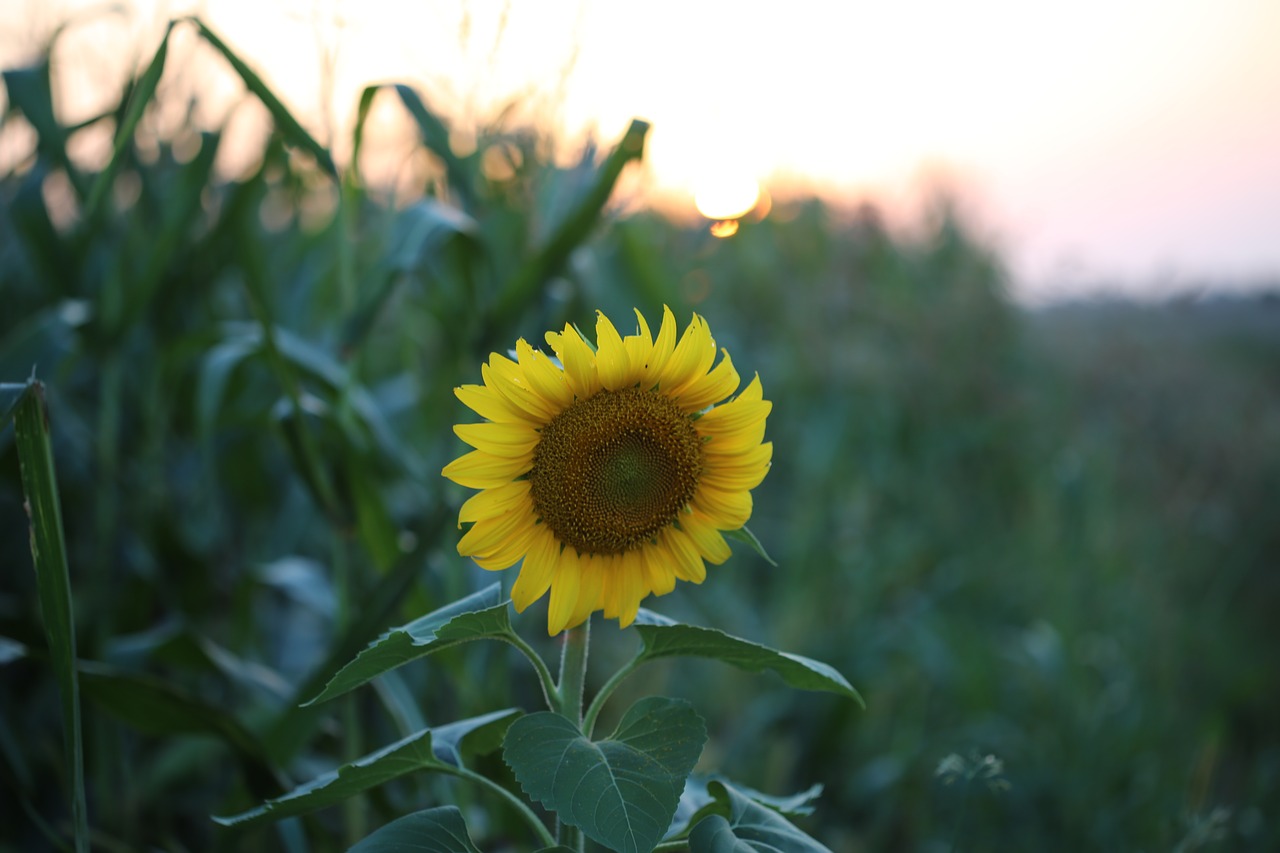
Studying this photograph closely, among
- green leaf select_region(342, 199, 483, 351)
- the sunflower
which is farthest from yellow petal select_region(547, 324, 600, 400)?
green leaf select_region(342, 199, 483, 351)

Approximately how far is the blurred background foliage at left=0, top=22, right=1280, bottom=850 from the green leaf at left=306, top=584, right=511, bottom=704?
1.51ft

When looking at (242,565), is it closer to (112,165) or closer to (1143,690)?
(112,165)

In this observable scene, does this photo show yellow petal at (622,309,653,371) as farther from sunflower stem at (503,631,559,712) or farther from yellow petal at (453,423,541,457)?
sunflower stem at (503,631,559,712)

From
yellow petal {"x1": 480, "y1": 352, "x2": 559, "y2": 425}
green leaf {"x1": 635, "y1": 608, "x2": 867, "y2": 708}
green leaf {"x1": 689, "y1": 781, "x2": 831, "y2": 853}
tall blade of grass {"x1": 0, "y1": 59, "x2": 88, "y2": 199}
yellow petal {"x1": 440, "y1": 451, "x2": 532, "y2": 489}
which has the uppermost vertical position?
tall blade of grass {"x1": 0, "y1": 59, "x2": 88, "y2": 199}

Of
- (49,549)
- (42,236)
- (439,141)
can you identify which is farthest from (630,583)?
(42,236)

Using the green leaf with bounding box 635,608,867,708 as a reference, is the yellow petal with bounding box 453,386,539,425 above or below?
above

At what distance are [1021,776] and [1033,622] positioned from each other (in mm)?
907

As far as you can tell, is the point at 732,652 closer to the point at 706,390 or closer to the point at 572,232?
the point at 706,390

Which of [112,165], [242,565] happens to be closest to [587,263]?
[112,165]

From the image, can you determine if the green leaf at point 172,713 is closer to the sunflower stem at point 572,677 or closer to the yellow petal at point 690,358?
the sunflower stem at point 572,677

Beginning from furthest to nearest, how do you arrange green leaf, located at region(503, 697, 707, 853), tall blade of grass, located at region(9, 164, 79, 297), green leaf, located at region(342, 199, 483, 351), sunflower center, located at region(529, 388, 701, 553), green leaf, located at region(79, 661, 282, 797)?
1. tall blade of grass, located at region(9, 164, 79, 297)
2. green leaf, located at region(342, 199, 483, 351)
3. green leaf, located at region(79, 661, 282, 797)
4. sunflower center, located at region(529, 388, 701, 553)
5. green leaf, located at region(503, 697, 707, 853)

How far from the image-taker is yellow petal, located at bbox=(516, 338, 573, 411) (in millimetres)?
668

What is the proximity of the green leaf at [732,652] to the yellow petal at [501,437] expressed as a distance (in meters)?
0.16

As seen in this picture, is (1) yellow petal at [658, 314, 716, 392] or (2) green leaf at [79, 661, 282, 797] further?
(2) green leaf at [79, 661, 282, 797]
